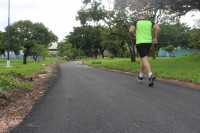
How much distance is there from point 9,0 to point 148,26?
35859 mm

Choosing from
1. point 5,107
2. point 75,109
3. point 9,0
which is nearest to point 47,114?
point 75,109

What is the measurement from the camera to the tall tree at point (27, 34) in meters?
61.8

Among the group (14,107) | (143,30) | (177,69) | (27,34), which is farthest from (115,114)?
(27,34)

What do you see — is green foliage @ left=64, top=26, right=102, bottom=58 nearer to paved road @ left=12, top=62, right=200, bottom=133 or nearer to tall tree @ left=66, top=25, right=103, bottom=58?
tall tree @ left=66, top=25, right=103, bottom=58

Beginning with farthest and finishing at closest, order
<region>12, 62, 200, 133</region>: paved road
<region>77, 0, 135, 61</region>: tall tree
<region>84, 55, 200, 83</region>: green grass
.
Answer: <region>77, 0, 135, 61</region>: tall tree → <region>84, 55, 200, 83</region>: green grass → <region>12, 62, 200, 133</region>: paved road

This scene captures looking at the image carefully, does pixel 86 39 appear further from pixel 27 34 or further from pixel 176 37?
pixel 27 34

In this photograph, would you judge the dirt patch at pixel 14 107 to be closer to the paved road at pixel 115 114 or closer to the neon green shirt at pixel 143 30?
the paved road at pixel 115 114

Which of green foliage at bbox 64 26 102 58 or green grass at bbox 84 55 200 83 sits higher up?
green foliage at bbox 64 26 102 58

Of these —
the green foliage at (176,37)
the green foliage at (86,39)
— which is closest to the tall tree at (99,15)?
the green foliage at (176,37)

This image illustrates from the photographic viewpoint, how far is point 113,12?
1427 inches

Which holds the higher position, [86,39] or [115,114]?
[86,39]

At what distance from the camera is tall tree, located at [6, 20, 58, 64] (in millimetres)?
61812

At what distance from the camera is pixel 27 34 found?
62.5 metres

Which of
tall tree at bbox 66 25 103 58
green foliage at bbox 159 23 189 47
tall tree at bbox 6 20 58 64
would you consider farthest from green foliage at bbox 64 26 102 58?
tall tree at bbox 6 20 58 64
